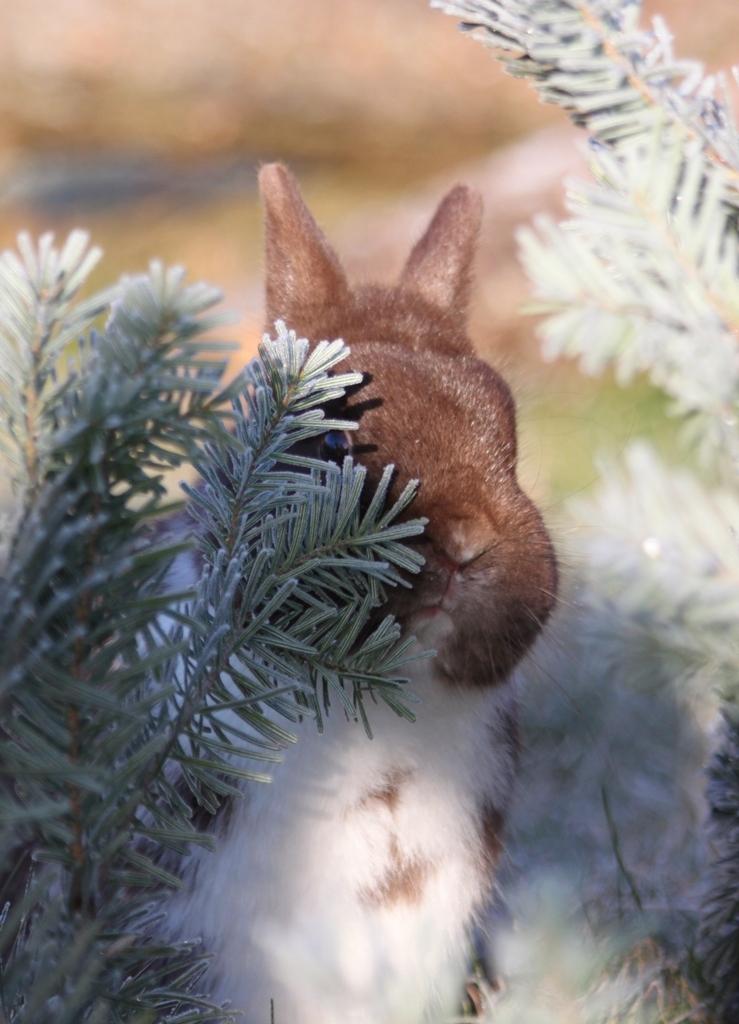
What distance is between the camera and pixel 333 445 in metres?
1.16

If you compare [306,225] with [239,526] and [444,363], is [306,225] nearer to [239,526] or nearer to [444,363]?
[444,363]

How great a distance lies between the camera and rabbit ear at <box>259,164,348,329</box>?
1377mm

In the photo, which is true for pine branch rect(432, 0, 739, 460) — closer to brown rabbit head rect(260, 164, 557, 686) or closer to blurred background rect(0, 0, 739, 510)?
brown rabbit head rect(260, 164, 557, 686)

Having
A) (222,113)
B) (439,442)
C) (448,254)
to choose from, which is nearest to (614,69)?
(439,442)

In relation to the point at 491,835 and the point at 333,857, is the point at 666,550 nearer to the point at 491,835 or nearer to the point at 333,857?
the point at 333,857

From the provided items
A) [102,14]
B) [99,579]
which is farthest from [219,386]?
[102,14]

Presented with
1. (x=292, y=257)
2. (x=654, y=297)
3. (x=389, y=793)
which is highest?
(x=292, y=257)

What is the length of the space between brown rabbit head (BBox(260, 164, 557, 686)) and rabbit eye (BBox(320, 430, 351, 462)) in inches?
1.1

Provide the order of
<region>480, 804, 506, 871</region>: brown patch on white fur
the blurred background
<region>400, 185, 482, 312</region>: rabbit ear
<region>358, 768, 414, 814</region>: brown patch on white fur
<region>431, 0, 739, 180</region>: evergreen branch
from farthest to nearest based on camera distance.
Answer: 1. the blurred background
2. <region>400, 185, 482, 312</region>: rabbit ear
3. <region>480, 804, 506, 871</region>: brown patch on white fur
4. <region>358, 768, 414, 814</region>: brown patch on white fur
5. <region>431, 0, 739, 180</region>: evergreen branch

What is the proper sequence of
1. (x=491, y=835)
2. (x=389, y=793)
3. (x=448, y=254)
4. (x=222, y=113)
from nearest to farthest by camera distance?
(x=389, y=793), (x=491, y=835), (x=448, y=254), (x=222, y=113)

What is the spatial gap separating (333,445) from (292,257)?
32 centimetres

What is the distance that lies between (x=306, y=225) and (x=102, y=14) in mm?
4842

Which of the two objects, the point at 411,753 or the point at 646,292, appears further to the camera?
the point at 411,753

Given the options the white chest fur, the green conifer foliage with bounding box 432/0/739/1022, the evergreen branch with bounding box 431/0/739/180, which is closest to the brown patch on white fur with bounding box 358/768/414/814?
the white chest fur
